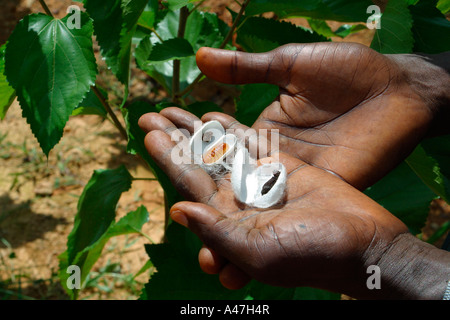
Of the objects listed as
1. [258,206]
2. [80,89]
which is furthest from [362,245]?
[80,89]

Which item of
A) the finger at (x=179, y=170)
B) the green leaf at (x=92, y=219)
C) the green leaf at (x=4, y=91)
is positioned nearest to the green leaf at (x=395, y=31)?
the finger at (x=179, y=170)

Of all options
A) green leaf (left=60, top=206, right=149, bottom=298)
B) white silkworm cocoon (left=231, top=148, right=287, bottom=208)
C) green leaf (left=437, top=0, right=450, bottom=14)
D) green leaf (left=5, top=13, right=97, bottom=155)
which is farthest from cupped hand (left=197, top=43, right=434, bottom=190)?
green leaf (left=60, top=206, right=149, bottom=298)

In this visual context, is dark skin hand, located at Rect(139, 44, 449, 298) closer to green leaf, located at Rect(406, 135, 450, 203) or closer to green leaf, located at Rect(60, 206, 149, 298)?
green leaf, located at Rect(406, 135, 450, 203)

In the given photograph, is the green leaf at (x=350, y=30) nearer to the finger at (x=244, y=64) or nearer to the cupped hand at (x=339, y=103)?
the cupped hand at (x=339, y=103)

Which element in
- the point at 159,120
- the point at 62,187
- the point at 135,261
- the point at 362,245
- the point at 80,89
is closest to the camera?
the point at 362,245

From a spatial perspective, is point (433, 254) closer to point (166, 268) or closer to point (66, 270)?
point (166, 268)
